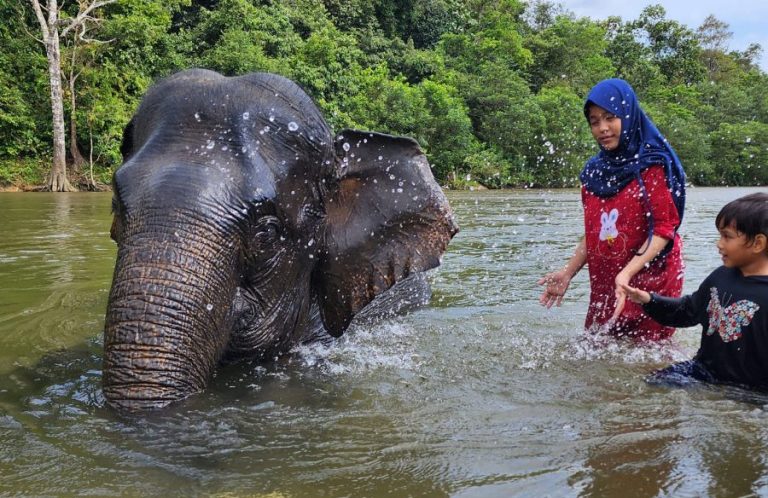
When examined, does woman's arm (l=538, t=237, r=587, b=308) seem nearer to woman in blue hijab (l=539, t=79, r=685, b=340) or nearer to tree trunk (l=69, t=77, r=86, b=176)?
woman in blue hijab (l=539, t=79, r=685, b=340)

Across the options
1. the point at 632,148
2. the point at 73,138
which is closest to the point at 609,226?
the point at 632,148

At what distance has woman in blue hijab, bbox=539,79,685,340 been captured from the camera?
3.94 metres

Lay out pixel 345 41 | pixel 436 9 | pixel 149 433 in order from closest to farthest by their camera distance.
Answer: pixel 149 433 < pixel 345 41 < pixel 436 9

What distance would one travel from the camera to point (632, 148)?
4047 millimetres

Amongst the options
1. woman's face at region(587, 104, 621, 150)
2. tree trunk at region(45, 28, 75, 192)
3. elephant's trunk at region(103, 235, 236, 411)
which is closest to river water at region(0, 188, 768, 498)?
elephant's trunk at region(103, 235, 236, 411)

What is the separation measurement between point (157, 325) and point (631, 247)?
270 cm

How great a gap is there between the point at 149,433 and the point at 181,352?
320mm

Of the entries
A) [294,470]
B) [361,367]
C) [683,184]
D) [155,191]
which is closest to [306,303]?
[361,367]

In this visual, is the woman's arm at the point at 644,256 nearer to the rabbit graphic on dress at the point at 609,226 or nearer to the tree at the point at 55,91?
the rabbit graphic on dress at the point at 609,226

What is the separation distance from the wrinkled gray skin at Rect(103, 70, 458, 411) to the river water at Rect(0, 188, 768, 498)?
226 mm

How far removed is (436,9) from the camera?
50625mm

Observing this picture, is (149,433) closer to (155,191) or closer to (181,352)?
(181,352)

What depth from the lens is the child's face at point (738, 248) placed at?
3205 mm

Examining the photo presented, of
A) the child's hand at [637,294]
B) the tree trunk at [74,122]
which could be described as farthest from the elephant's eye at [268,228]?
Result: the tree trunk at [74,122]
